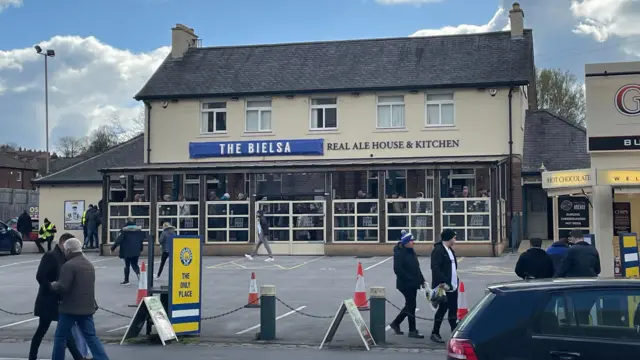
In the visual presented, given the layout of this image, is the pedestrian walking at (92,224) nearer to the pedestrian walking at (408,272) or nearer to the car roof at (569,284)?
the pedestrian walking at (408,272)

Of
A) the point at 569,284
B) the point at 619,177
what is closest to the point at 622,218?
the point at 619,177

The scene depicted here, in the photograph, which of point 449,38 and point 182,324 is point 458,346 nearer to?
point 182,324

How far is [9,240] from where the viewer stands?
3322cm

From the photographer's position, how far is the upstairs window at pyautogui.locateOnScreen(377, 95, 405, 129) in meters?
32.9

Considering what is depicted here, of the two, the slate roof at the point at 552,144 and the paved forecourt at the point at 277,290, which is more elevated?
the slate roof at the point at 552,144

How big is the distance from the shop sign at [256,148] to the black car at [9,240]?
7.94m

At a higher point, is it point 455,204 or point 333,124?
point 333,124

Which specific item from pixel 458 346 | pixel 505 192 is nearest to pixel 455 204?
pixel 505 192

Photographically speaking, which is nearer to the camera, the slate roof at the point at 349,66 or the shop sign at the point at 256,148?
the slate roof at the point at 349,66

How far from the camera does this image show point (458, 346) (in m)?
6.93

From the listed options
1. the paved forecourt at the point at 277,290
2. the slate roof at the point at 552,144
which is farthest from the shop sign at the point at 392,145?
the paved forecourt at the point at 277,290

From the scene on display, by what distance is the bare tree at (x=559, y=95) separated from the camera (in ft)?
179

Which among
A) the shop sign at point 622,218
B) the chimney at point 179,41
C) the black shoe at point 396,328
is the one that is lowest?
the black shoe at point 396,328

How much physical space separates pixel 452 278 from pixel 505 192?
766 inches
